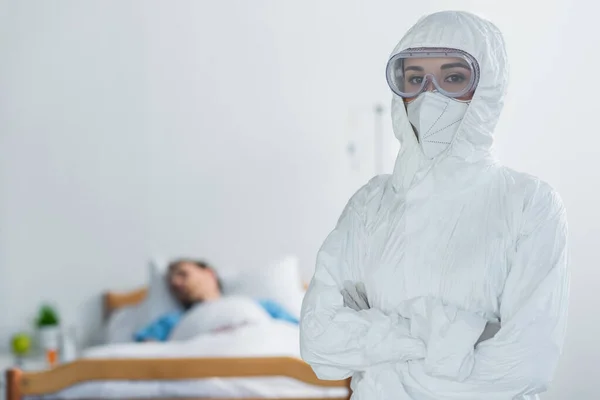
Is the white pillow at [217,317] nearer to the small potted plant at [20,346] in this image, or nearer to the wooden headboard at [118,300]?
the wooden headboard at [118,300]

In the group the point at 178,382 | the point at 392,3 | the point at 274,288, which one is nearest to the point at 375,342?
the point at 178,382

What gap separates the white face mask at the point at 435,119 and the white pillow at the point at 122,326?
2679 millimetres

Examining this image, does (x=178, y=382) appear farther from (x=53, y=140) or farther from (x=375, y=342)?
(x=53, y=140)

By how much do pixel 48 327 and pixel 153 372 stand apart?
153 centimetres

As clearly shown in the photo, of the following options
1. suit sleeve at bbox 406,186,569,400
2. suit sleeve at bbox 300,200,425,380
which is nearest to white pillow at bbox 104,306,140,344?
suit sleeve at bbox 300,200,425,380

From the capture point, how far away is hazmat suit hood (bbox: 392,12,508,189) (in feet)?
3.97

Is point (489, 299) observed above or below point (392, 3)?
below

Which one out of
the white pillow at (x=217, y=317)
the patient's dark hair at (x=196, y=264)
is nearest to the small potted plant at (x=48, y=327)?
the patient's dark hair at (x=196, y=264)

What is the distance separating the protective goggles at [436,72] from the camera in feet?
3.99

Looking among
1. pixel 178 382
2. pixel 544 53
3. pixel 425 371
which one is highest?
pixel 544 53

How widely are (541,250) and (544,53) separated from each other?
149 cm

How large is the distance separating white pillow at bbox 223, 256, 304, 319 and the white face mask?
2529 mm

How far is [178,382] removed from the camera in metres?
2.58

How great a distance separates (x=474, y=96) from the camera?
122 centimetres
